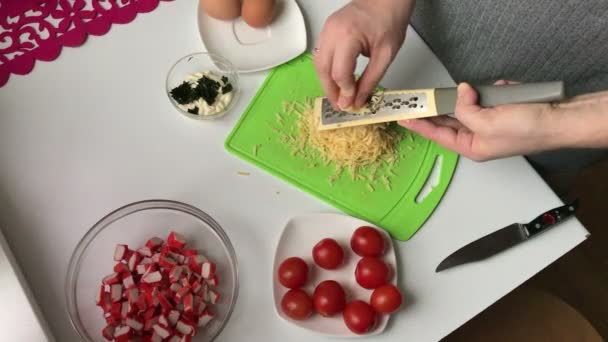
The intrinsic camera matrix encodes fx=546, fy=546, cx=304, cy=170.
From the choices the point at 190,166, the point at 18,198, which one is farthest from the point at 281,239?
the point at 18,198

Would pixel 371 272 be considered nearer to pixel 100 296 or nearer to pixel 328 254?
pixel 328 254

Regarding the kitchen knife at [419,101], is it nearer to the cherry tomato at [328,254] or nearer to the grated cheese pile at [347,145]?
the grated cheese pile at [347,145]

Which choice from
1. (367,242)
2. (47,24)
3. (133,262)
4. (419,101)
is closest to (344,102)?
(419,101)

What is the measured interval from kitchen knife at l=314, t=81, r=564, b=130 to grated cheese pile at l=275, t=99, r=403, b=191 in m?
0.03

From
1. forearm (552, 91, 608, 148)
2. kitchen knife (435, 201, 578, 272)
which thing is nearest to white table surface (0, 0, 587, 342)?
kitchen knife (435, 201, 578, 272)

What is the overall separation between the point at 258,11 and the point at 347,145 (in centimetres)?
34

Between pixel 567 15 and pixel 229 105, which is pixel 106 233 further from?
pixel 567 15

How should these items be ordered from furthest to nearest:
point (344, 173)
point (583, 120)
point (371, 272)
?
point (344, 173) → point (371, 272) → point (583, 120)

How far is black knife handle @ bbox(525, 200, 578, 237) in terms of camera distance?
1.07 m

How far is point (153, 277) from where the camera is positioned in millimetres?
966

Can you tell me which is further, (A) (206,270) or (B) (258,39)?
(B) (258,39)

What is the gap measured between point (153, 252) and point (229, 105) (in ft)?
1.10

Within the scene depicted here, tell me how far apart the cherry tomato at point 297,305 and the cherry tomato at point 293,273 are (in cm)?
2

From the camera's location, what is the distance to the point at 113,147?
1.09 m
